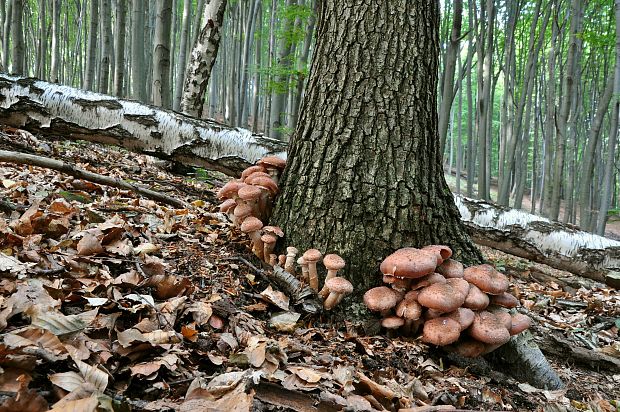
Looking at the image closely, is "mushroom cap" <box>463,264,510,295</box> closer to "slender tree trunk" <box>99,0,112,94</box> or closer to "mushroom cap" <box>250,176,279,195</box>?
"mushroom cap" <box>250,176,279,195</box>

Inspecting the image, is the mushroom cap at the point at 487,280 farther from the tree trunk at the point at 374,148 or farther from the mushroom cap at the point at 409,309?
the mushroom cap at the point at 409,309

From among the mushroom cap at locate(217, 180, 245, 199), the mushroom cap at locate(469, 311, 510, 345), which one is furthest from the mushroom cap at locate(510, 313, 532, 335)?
the mushroom cap at locate(217, 180, 245, 199)

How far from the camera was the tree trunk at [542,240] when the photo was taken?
177 inches

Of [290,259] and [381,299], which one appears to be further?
[290,259]

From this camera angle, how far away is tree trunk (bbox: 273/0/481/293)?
2641 mm

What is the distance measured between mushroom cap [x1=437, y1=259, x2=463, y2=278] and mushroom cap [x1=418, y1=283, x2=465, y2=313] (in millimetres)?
201

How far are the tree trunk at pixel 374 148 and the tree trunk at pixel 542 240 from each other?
7.00 ft

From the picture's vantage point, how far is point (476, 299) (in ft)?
7.81

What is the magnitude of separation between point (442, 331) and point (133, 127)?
3.97 meters

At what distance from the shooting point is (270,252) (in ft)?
9.39

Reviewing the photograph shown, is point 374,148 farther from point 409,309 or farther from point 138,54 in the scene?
point 138,54

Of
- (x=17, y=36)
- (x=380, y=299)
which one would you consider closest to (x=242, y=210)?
(x=380, y=299)

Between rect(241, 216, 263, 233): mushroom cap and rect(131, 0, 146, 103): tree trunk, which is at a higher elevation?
rect(131, 0, 146, 103): tree trunk

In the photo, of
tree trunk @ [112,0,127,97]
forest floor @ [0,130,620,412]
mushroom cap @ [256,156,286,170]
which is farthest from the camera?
tree trunk @ [112,0,127,97]
